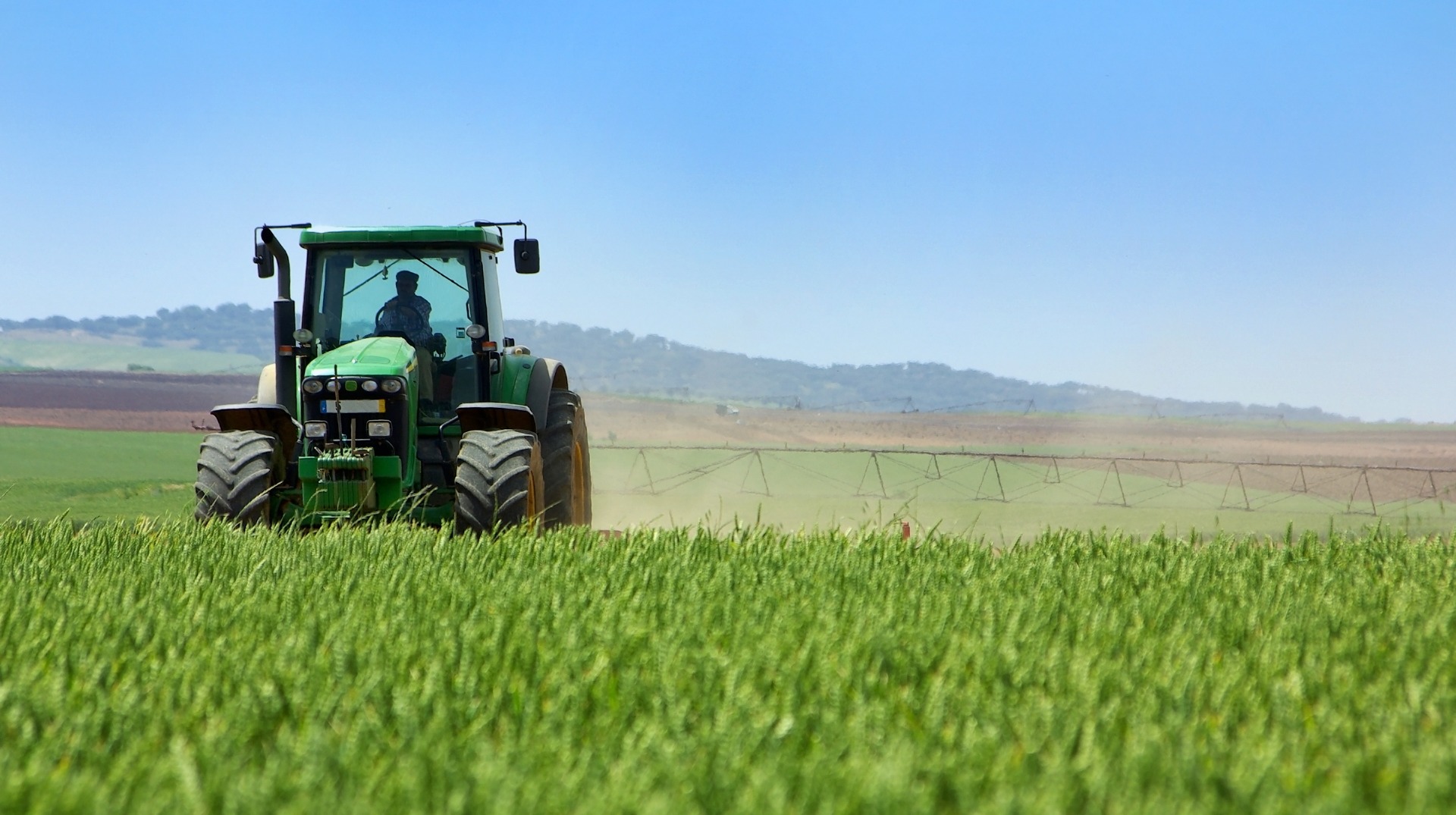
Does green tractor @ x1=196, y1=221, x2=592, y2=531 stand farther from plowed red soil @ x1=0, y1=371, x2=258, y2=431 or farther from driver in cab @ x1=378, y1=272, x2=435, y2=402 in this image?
plowed red soil @ x1=0, y1=371, x2=258, y2=431

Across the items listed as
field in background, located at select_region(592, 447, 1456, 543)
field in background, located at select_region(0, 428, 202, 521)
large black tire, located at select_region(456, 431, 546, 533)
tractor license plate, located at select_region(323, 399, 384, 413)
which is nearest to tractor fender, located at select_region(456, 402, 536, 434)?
large black tire, located at select_region(456, 431, 546, 533)

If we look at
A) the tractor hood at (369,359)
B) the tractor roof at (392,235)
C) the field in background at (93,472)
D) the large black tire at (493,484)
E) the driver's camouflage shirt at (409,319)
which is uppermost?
the tractor roof at (392,235)

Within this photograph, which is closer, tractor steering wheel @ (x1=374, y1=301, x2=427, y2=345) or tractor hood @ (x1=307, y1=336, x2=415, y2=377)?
tractor hood @ (x1=307, y1=336, x2=415, y2=377)

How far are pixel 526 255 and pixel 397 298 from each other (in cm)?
107

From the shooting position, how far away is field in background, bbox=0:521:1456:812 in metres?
2.57

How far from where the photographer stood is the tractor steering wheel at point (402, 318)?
28.1ft

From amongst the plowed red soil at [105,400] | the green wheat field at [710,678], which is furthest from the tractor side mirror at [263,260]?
the plowed red soil at [105,400]

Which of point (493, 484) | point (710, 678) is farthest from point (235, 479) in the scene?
point (710, 678)

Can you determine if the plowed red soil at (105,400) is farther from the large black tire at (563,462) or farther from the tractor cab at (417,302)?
the tractor cab at (417,302)

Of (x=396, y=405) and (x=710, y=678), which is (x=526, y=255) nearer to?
(x=396, y=405)

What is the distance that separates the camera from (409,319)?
8.58 m

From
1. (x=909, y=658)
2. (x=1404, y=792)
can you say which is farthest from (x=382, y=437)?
(x=1404, y=792)

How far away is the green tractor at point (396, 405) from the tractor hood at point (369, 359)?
1cm

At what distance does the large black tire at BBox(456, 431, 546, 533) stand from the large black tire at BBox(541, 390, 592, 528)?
620 mm
